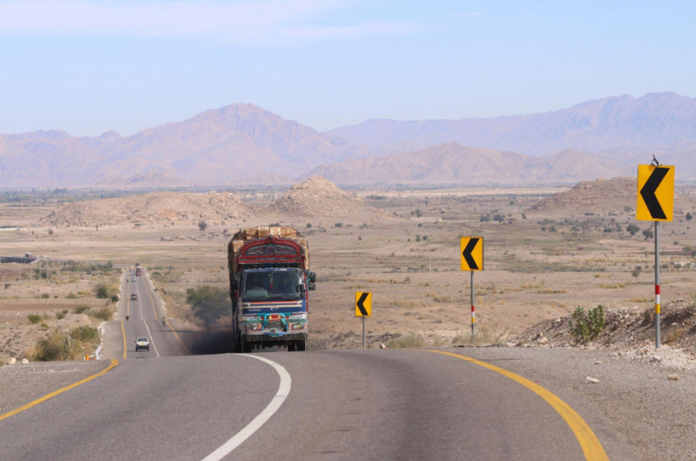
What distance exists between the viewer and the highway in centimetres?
678

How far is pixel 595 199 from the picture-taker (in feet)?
609

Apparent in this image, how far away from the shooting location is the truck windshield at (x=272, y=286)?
21.1 m

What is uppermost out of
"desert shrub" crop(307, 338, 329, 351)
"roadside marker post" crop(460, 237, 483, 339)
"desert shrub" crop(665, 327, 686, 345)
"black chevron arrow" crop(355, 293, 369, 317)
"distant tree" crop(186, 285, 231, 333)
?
"roadside marker post" crop(460, 237, 483, 339)

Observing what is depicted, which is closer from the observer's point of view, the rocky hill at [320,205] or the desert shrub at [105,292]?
the desert shrub at [105,292]

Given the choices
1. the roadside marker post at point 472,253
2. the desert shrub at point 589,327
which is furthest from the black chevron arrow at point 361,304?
the desert shrub at point 589,327

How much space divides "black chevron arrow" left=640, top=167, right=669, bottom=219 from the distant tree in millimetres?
43179

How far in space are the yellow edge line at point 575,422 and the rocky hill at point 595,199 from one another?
580 feet

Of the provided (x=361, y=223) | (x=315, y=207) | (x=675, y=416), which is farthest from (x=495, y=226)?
(x=675, y=416)

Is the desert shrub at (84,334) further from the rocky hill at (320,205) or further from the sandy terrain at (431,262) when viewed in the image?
the rocky hill at (320,205)

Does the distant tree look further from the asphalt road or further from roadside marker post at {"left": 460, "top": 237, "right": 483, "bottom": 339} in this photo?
roadside marker post at {"left": 460, "top": 237, "right": 483, "bottom": 339}

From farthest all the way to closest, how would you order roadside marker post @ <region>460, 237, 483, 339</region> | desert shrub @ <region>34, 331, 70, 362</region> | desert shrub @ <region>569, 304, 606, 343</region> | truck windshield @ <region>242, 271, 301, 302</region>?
desert shrub @ <region>34, 331, 70, 362</region>, truck windshield @ <region>242, 271, 301, 302</region>, roadside marker post @ <region>460, 237, 483, 339</region>, desert shrub @ <region>569, 304, 606, 343</region>

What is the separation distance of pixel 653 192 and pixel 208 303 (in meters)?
55.2

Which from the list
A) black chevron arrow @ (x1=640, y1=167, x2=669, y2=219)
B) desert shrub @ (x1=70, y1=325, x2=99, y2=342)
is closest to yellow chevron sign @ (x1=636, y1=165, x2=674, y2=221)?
black chevron arrow @ (x1=640, y1=167, x2=669, y2=219)

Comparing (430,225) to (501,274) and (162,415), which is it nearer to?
(501,274)
